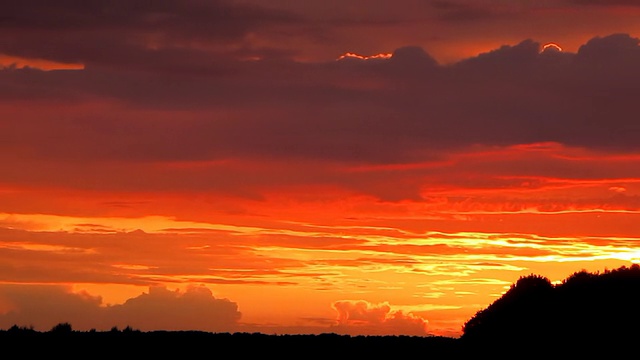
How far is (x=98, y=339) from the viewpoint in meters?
52.3

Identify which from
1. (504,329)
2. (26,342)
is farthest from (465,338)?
(26,342)

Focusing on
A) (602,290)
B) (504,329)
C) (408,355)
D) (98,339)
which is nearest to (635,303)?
(602,290)

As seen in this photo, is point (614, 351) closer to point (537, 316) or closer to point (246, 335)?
point (537, 316)

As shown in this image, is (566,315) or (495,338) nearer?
(566,315)

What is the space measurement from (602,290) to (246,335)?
17.7 metres

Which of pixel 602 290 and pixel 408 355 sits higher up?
pixel 602 290

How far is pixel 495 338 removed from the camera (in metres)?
52.9

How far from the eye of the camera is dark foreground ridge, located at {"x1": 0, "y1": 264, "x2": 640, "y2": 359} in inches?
1887

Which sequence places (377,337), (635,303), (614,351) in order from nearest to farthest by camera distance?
(614,351) < (635,303) < (377,337)

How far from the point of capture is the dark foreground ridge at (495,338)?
47.9 m

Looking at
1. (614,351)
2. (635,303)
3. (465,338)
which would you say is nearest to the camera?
(614,351)

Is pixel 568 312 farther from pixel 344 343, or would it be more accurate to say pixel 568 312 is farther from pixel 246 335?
pixel 246 335

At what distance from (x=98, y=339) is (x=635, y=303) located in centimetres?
2384

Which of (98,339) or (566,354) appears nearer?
(566,354)
